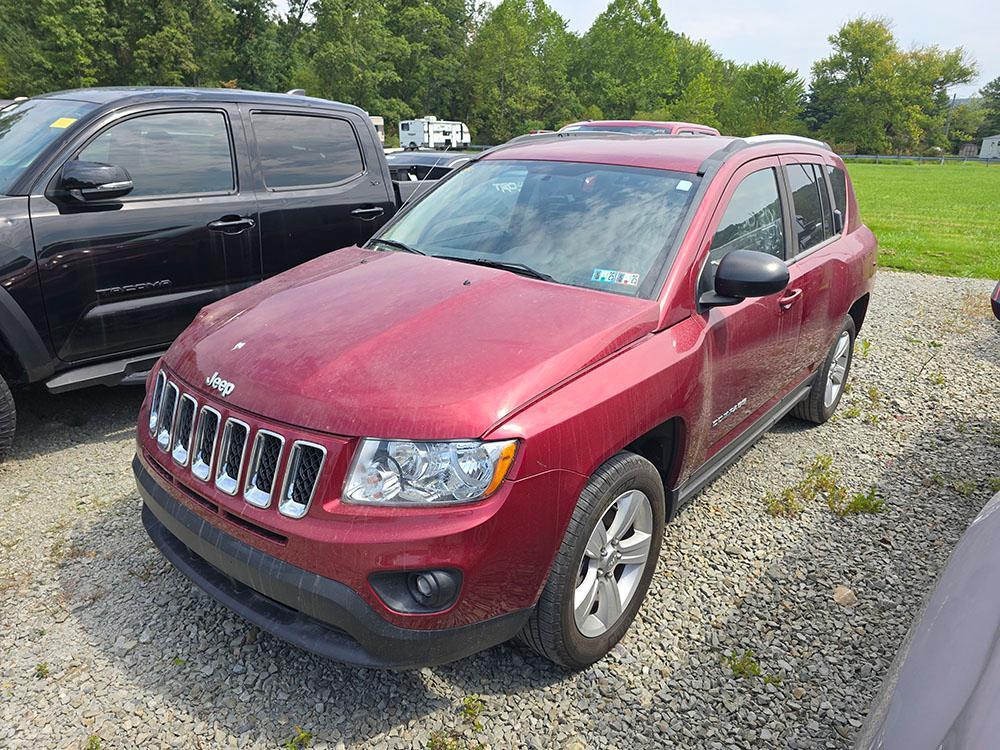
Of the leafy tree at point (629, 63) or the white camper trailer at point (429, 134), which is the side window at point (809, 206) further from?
the leafy tree at point (629, 63)

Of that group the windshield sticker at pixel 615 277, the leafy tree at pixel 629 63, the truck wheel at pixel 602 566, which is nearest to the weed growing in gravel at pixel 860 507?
the truck wheel at pixel 602 566

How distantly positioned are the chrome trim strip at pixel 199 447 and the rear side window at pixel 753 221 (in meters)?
2.05

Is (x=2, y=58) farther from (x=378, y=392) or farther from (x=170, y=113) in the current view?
(x=378, y=392)

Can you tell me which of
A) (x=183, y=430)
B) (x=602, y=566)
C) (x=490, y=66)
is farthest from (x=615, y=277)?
(x=490, y=66)

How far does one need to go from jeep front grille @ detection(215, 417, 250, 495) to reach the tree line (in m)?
50.3

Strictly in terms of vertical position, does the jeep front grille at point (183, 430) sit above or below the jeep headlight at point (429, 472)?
below

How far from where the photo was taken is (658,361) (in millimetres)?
2611

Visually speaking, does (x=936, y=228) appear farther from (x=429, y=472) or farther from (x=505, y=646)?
(x=429, y=472)

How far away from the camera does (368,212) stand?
5527mm

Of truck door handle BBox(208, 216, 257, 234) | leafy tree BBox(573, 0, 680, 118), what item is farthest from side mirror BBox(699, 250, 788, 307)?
leafy tree BBox(573, 0, 680, 118)

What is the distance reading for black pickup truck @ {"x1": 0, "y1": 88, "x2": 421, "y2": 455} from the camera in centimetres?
390

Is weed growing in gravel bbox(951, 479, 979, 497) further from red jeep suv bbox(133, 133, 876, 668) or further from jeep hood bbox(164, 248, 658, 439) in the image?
jeep hood bbox(164, 248, 658, 439)

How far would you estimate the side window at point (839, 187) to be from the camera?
4.58 m

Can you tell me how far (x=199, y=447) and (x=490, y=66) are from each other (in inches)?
2800
